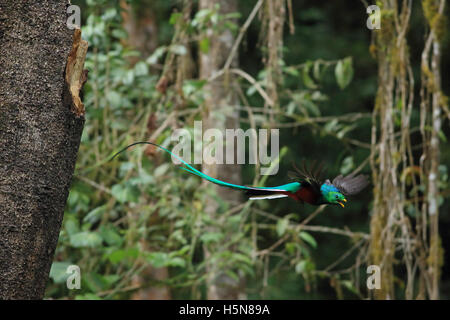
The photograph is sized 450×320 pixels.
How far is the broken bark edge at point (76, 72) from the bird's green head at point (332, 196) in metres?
0.53

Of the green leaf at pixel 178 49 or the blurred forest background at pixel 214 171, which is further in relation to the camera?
the green leaf at pixel 178 49

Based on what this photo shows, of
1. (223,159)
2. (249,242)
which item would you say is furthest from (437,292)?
(223,159)

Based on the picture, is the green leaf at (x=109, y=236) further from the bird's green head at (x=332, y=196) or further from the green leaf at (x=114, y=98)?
the bird's green head at (x=332, y=196)

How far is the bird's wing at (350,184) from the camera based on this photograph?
0.95m

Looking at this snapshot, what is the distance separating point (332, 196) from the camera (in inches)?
35.9

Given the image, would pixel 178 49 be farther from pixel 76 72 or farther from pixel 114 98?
pixel 76 72

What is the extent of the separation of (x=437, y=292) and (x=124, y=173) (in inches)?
57.5

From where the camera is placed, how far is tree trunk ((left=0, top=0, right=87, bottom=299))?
1126 millimetres

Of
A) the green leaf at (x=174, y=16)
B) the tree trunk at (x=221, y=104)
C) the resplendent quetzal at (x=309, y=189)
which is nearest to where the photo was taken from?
the resplendent quetzal at (x=309, y=189)

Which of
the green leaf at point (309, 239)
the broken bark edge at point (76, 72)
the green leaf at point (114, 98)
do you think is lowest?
the green leaf at point (309, 239)

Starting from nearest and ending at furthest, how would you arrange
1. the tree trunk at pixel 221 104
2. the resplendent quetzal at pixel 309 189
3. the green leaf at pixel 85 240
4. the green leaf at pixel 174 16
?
the resplendent quetzal at pixel 309 189 → the green leaf at pixel 85 240 → the green leaf at pixel 174 16 → the tree trunk at pixel 221 104

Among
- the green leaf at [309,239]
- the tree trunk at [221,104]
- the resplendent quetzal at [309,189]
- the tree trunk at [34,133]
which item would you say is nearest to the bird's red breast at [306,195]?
the resplendent quetzal at [309,189]
